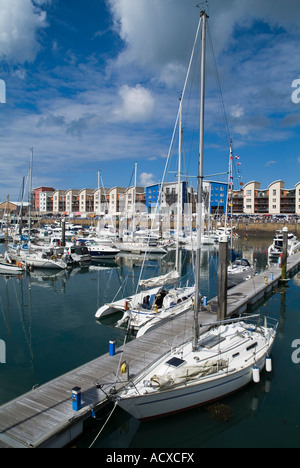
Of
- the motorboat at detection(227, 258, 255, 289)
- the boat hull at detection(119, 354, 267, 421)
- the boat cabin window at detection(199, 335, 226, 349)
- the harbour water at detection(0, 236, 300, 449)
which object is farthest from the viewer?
the motorboat at detection(227, 258, 255, 289)

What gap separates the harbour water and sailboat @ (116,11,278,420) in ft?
1.97

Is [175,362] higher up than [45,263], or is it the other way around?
[45,263]

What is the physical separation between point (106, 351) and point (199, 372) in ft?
24.2

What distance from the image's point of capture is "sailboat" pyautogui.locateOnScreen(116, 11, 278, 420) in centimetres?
1071

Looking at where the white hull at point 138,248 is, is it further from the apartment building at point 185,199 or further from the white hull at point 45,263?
the apartment building at point 185,199

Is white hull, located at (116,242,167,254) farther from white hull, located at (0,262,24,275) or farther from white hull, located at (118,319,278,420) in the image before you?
white hull, located at (118,319,278,420)

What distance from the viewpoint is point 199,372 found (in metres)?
11.5

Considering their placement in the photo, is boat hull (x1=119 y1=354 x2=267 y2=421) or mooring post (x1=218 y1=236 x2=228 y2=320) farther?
mooring post (x1=218 y1=236 x2=228 y2=320)

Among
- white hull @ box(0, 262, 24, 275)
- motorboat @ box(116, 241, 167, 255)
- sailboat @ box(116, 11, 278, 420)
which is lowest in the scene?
sailboat @ box(116, 11, 278, 420)

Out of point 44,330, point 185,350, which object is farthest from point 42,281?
point 185,350

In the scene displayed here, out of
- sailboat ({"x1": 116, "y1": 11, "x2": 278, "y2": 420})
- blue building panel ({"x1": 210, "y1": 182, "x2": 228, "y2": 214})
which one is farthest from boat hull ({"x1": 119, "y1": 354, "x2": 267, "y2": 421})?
blue building panel ({"x1": 210, "y1": 182, "x2": 228, "y2": 214})

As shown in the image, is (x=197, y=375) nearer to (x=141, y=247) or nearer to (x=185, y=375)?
(x=185, y=375)
